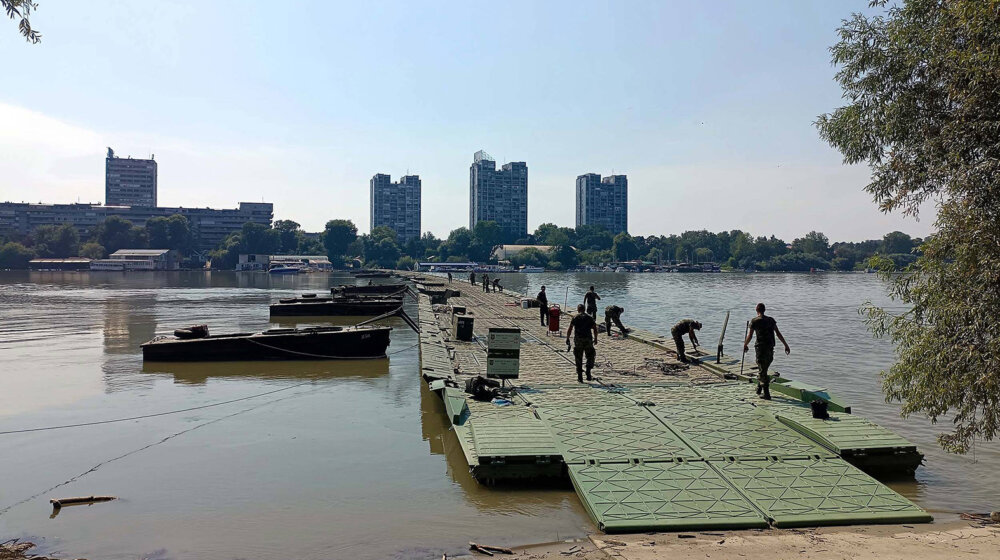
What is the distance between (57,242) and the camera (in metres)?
187

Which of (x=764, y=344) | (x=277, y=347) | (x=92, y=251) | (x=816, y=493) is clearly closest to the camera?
(x=816, y=493)

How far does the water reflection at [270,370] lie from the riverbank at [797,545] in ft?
50.1

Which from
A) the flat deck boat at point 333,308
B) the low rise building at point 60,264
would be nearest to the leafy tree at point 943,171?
the flat deck boat at point 333,308

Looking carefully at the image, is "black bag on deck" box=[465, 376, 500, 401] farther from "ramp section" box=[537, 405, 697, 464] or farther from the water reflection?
the water reflection

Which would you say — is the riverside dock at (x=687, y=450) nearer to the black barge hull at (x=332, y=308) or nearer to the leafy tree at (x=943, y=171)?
the leafy tree at (x=943, y=171)

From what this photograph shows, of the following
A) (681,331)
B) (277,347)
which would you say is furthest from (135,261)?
(681,331)

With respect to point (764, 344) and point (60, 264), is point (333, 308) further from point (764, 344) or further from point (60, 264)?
point (60, 264)

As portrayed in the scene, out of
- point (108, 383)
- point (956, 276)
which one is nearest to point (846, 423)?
point (956, 276)

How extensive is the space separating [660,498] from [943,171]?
17.7ft

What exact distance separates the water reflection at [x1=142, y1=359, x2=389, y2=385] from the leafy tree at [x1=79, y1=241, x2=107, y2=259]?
18544cm

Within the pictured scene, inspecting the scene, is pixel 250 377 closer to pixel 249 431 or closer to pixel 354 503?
pixel 249 431

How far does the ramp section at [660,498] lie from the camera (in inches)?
321

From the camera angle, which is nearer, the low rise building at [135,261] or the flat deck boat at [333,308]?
the flat deck boat at [333,308]

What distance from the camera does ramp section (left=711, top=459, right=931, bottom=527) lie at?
328 inches
